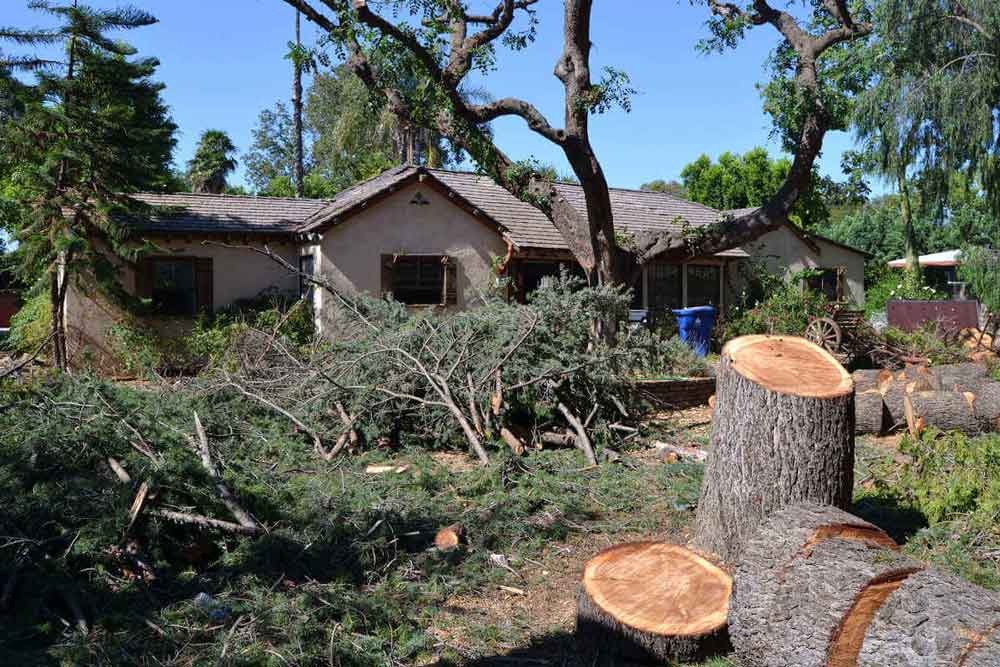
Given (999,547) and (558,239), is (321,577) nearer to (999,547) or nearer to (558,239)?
(999,547)

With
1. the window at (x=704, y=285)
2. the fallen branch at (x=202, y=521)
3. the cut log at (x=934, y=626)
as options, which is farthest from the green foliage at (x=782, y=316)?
the cut log at (x=934, y=626)

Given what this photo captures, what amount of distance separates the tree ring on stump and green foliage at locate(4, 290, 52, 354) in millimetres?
12580

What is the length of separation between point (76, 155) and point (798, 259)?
686 inches

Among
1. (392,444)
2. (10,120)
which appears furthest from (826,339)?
(10,120)

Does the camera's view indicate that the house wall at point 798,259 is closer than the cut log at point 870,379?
No

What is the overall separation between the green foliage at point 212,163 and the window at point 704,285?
19.8 m

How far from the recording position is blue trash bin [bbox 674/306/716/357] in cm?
1692

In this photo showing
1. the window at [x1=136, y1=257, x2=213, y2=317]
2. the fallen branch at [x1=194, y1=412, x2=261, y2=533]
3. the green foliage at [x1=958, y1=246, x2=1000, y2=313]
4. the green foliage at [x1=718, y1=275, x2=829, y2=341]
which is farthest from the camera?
the green foliage at [x1=958, y1=246, x2=1000, y2=313]

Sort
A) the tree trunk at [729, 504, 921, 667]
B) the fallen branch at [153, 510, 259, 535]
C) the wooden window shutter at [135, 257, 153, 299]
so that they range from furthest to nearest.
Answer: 1. the wooden window shutter at [135, 257, 153, 299]
2. the fallen branch at [153, 510, 259, 535]
3. the tree trunk at [729, 504, 921, 667]

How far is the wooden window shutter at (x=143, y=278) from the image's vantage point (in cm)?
1507

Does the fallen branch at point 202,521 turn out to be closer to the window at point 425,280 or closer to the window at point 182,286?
the window at point 182,286

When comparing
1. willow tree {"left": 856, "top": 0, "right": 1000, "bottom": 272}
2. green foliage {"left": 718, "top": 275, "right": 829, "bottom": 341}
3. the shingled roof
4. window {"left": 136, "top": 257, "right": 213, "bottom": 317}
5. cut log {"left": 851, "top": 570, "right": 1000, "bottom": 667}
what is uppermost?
willow tree {"left": 856, "top": 0, "right": 1000, "bottom": 272}

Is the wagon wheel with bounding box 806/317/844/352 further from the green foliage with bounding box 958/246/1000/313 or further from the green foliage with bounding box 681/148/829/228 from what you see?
the green foliage with bounding box 681/148/829/228

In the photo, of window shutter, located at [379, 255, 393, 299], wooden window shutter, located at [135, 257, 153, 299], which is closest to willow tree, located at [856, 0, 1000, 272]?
window shutter, located at [379, 255, 393, 299]
